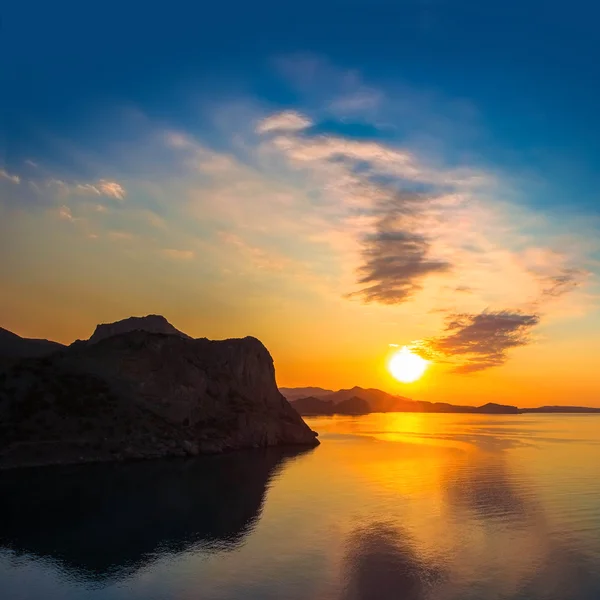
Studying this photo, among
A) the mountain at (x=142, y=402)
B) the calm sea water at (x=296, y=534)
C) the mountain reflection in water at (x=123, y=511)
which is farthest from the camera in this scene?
the mountain at (x=142, y=402)

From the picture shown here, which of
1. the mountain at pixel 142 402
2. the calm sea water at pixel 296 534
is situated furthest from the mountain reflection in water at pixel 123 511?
the mountain at pixel 142 402

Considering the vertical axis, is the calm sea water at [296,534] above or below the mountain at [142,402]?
below

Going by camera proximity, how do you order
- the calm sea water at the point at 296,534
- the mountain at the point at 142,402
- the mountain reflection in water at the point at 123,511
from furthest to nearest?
1. the mountain at the point at 142,402
2. the mountain reflection in water at the point at 123,511
3. the calm sea water at the point at 296,534

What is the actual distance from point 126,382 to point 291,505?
7550 centimetres

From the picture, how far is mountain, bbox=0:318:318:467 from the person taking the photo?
10850 centimetres

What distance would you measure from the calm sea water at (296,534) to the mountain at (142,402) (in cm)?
1186

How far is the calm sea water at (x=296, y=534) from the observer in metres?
40.5

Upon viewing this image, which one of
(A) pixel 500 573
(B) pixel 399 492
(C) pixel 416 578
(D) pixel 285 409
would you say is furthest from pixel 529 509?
(D) pixel 285 409

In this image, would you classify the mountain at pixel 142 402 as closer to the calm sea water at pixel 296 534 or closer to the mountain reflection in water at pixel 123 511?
the mountain reflection in water at pixel 123 511

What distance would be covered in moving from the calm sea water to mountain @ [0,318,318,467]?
11863mm

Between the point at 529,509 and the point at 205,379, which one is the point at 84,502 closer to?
the point at 529,509

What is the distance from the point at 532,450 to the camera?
6161 inches

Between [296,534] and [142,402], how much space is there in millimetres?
84439

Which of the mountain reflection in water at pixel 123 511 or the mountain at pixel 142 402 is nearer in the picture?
the mountain reflection in water at pixel 123 511
